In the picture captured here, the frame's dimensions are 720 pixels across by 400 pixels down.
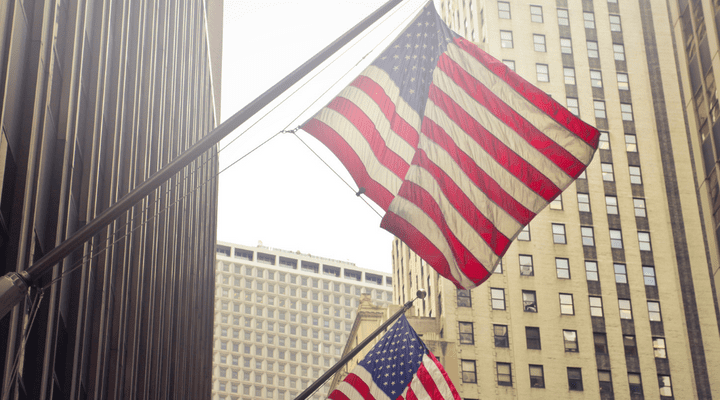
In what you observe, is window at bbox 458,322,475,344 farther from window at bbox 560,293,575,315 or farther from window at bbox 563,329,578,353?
window at bbox 560,293,575,315

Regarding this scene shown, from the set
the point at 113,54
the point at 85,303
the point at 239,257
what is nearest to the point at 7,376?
the point at 85,303

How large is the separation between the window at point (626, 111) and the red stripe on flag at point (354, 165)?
6601 cm

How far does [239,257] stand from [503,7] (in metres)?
115

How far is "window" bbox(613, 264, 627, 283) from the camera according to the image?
6825 cm

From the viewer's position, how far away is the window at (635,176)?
71625 mm

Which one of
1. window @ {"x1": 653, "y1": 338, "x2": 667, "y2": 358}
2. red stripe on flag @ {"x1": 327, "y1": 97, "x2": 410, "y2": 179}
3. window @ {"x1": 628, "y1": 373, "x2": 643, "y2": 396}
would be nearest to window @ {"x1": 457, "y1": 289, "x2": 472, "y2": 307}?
window @ {"x1": 628, "y1": 373, "x2": 643, "y2": 396}

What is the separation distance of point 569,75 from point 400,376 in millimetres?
63019

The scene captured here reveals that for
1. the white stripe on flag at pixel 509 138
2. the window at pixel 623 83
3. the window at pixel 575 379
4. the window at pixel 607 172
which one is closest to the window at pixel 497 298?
the window at pixel 575 379

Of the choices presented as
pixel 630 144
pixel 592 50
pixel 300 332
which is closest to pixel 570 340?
pixel 630 144

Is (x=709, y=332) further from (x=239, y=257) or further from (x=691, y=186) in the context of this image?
(x=239, y=257)

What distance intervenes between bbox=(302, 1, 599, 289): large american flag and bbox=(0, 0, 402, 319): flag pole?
13.2 feet

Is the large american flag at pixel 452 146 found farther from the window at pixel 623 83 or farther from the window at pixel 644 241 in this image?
the window at pixel 623 83

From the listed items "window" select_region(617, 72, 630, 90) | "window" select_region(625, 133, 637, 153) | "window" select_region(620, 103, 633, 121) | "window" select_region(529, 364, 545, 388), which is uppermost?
"window" select_region(617, 72, 630, 90)

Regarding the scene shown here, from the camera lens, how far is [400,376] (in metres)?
16.0
